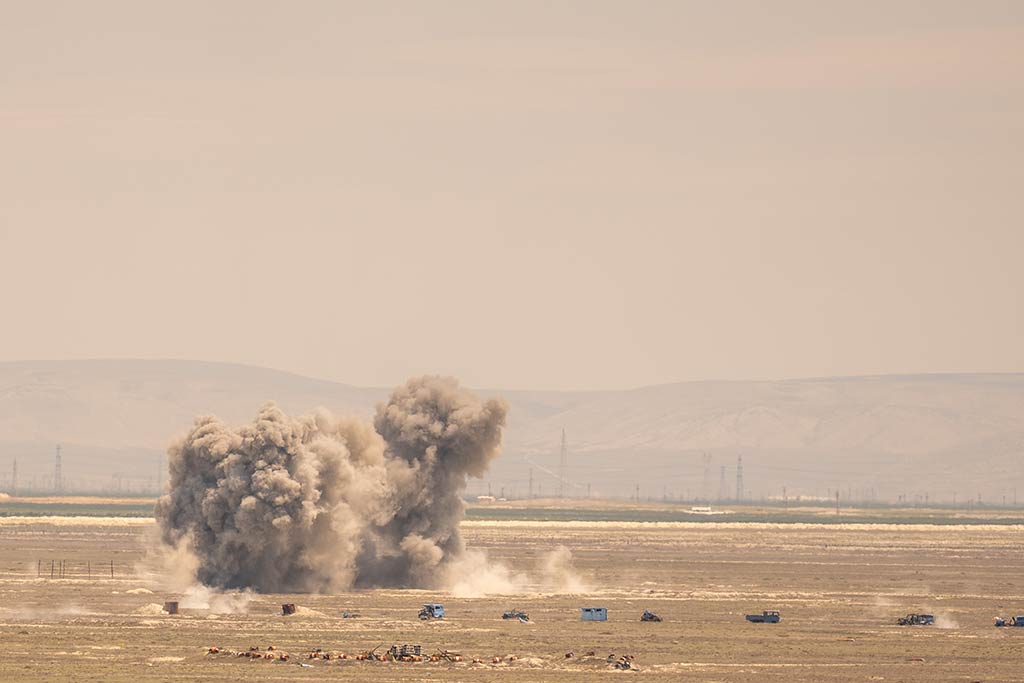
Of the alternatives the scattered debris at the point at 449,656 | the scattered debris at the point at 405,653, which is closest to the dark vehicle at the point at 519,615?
the scattered debris at the point at 449,656

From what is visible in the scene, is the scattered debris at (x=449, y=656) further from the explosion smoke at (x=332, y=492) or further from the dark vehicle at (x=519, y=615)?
the explosion smoke at (x=332, y=492)

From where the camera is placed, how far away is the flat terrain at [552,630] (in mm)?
87938

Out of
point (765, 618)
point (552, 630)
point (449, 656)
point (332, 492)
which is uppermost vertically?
point (332, 492)

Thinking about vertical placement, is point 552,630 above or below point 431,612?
below

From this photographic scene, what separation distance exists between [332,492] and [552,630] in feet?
81.2

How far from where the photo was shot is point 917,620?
115 m

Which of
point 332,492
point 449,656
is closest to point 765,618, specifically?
point 449,656

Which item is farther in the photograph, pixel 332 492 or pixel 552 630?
pixel 332 492

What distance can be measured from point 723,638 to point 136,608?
110ft

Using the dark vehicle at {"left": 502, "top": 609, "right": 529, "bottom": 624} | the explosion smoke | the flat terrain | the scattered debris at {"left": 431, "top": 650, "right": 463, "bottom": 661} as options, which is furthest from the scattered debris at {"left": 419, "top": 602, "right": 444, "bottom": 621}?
the scattered debris at {"left": 431, "top": 650, "right": 463, "bottom": 661}

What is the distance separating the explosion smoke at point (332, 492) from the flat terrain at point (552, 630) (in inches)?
128

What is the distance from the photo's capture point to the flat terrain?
289 ft

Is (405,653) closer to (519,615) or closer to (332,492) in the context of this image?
(519,615)

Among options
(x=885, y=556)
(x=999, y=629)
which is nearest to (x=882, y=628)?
(x=999, y=629)
